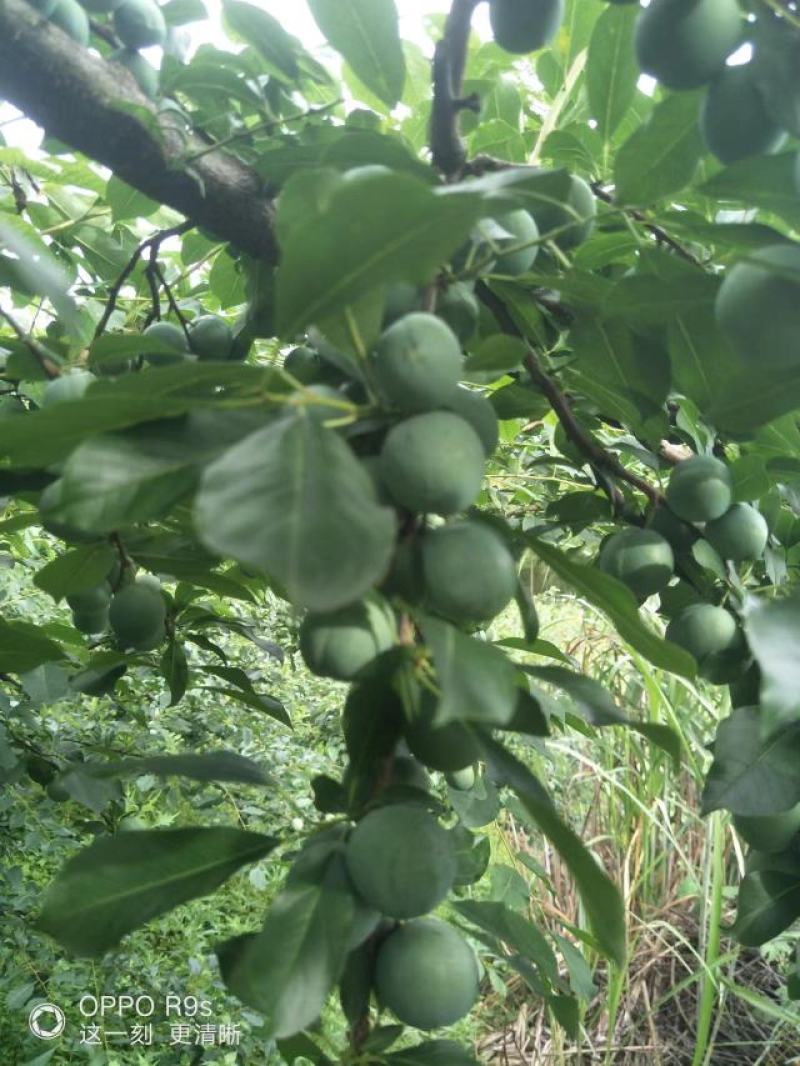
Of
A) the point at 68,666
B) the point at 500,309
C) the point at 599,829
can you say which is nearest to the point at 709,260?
the point at 500,309

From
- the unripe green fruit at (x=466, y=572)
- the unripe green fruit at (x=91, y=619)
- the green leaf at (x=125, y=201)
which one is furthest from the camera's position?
the unripe green fruit at (x=91, y=619)

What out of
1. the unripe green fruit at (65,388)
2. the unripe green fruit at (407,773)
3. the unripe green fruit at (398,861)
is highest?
the unripe green fruit at (65,388)

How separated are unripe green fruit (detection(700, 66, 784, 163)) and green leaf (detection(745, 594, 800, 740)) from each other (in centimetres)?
24

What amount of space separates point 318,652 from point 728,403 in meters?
0.25

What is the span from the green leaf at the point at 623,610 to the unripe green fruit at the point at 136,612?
39 centimetres

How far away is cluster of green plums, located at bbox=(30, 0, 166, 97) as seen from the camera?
27.7 inches

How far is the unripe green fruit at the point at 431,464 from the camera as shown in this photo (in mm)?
396

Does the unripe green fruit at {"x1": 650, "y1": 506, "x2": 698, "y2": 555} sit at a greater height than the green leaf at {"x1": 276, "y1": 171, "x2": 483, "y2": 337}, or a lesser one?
lesser

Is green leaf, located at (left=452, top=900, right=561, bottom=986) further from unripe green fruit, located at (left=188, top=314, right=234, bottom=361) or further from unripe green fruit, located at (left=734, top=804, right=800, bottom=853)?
unripe green fruit, located at (left=188, top=314, right=234, bottom=361)

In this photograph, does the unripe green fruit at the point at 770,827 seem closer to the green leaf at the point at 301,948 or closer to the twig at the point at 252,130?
the green leaf at the point at 301,948

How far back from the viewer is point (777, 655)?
0.50 m

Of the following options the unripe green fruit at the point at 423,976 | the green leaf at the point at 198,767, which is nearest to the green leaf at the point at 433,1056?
the unripe green fruit at the point at 423,976

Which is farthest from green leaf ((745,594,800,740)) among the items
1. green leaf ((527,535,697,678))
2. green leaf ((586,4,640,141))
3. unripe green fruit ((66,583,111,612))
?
unripe green fruit ((66,583,111,612))

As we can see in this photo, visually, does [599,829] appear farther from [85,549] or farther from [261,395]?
[261,395]
